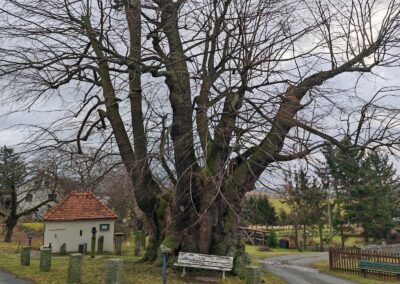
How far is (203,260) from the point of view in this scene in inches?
446

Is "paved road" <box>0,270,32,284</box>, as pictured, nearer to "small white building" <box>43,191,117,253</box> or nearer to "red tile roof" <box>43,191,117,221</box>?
"small white building" <box>43,191,117,253</box>

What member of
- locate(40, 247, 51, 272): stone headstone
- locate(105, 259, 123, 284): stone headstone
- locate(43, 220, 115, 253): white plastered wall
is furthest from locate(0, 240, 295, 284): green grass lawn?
locate(43, 220, 115, 253): white plastered wall

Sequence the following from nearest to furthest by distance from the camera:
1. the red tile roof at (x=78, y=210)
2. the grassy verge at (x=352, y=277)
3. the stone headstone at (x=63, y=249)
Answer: the grassy verge at (x=352, y=277)
the stone headstone at (x=63, y=249)
the red tile roof at (x=78, y=210)

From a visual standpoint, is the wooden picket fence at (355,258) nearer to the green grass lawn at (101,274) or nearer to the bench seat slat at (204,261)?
the green grass lawn at (101,274)

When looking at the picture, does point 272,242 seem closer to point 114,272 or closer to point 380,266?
point 380,266

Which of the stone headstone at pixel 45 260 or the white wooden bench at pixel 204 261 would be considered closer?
the stone headstone at pixel 45 260

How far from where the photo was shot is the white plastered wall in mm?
22744

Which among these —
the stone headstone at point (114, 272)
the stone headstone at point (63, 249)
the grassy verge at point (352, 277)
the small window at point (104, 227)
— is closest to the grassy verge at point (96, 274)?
the stone headstone at point (114, 272)

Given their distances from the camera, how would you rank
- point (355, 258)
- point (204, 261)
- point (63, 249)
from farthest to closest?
point (63, 249) → point (355, 258) → point (204, 261)

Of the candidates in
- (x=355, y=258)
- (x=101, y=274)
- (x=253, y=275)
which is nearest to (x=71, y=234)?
(x=101, y=274)

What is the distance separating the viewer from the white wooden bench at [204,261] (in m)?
11.3

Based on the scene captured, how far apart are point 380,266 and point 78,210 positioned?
51.1 feet

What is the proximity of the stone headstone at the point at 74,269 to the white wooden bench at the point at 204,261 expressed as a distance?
2.77 meters

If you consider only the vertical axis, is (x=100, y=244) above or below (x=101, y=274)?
above
